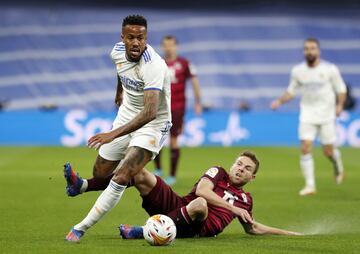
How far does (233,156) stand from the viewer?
67.8 ft

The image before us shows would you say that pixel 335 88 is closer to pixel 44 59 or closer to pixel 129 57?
pixel 129 57

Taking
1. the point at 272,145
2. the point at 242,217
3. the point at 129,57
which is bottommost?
the point at 272,145

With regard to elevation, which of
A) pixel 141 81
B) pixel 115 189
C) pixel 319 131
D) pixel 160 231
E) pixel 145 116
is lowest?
pixel 319 131

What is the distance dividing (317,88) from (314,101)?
8.1 inches

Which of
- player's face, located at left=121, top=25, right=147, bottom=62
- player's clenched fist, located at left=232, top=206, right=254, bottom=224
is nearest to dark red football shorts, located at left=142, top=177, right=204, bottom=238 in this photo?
player's clenched fist, located at left=232, top=206, right=254, bottom=224

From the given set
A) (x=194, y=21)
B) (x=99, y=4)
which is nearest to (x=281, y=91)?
(x=194, y=21)

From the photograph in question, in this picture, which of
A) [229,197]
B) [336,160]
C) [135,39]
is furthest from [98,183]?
[336,160]

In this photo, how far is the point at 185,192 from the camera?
1383 cm

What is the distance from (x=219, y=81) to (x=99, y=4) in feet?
14.9

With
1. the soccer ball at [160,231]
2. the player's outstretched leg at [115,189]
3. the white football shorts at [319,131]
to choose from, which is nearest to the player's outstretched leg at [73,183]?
the player's outstretched leg at [115,189]

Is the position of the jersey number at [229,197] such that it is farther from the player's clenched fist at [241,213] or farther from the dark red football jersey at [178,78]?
the dark red football jersey at [178,78]

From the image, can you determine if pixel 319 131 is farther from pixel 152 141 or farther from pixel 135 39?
pixel 135 39

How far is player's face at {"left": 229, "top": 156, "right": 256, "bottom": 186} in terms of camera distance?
920cm

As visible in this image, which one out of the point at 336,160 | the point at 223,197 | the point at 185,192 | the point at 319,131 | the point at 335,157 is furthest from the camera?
the point at 336,160
